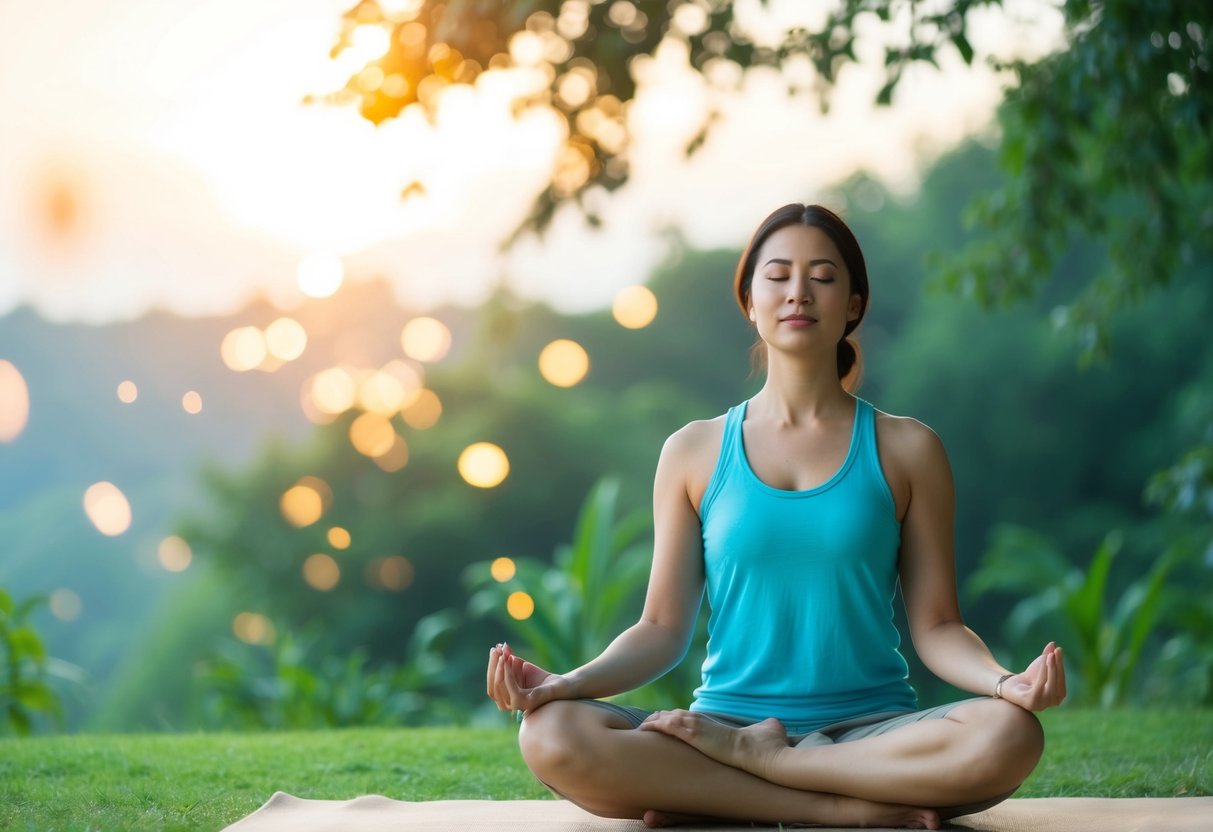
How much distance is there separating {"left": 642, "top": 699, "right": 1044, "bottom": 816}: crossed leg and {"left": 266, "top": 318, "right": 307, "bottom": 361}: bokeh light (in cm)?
843

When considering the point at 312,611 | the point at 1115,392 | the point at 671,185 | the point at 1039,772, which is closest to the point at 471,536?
the point at 312,611

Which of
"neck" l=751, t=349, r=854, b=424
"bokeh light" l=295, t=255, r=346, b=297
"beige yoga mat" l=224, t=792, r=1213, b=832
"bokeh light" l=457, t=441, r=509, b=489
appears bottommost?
"beige yoga mat" l=224, t=792, r=1213, b=832

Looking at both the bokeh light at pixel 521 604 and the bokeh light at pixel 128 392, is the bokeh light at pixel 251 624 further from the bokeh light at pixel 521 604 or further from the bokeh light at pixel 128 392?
the bokeh light at pixel 521 604

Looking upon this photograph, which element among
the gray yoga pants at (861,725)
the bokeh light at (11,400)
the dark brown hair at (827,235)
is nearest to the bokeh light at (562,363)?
the bokeh light at (11,400)

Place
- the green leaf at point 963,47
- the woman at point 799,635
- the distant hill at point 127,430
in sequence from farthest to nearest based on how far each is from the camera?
1. the distant hill at point 127,430
2. the green leaf at point 963,47
3. the woman at point 799,635

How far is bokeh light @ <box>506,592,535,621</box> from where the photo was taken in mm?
4742

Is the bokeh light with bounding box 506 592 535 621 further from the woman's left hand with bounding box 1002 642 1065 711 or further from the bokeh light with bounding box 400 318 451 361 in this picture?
the bokeh light with bounding box 400 318 451 361

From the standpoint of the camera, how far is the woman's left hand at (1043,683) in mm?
1854

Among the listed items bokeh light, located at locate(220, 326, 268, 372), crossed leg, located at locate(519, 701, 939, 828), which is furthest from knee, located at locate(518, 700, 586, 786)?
bokeh light, located at locate(220, 326, 268, 372)

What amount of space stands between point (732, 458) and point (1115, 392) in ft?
37.4

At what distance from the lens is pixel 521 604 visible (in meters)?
4.80

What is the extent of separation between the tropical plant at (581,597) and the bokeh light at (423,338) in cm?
678

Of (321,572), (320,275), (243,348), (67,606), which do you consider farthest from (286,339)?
(67,606)

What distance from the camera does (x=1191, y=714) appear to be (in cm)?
378
